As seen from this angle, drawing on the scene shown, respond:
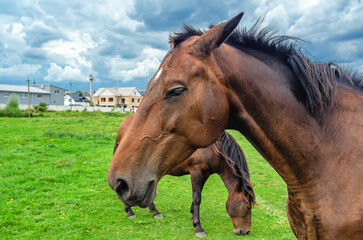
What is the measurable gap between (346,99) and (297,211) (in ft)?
3.16

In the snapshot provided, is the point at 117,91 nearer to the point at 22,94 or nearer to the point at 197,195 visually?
the point at 22,94

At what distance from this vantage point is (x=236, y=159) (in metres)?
5.73

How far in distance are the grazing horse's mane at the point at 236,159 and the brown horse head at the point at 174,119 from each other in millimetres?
3922

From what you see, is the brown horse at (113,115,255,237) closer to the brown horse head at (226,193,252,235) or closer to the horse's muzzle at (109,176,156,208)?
the brown horse head at (226,193,252,235)

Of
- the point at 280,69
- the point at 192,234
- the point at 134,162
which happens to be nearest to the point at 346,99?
the point at 280,69

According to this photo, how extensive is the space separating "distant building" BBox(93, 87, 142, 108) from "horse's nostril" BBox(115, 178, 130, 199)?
78.4 meters

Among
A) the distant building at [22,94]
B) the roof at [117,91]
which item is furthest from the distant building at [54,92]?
the roof at [117,91]

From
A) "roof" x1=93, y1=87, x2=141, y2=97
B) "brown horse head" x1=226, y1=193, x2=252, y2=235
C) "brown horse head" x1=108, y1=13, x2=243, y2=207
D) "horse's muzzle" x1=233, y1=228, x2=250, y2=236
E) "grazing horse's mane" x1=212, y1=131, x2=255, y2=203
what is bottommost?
"horse's muzzle" x1=233, y1=228, x2=250, y2=236

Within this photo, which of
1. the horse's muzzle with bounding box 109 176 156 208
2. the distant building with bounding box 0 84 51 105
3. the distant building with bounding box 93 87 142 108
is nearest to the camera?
the horse's muzzle with bounding box 109 176 156 208

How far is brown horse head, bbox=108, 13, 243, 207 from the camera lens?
1.75 m

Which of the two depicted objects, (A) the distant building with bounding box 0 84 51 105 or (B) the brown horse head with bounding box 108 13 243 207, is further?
(A) the distant building with bounding box 0 84 51 105

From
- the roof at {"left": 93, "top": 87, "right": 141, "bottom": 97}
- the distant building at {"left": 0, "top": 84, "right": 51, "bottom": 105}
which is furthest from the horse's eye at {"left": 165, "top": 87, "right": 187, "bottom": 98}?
the roof at {"left": 93, "top": 87, "right": 141, "bottom": 97}

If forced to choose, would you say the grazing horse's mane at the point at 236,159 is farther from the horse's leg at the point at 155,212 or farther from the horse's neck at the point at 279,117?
the horse's neck at the point at 279,117

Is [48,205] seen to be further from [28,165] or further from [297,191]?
[297,191]
